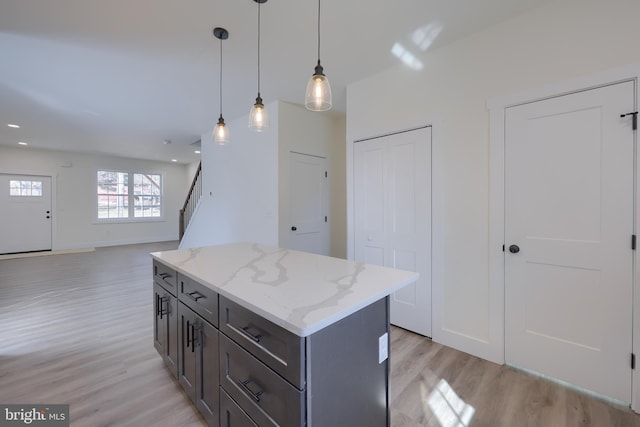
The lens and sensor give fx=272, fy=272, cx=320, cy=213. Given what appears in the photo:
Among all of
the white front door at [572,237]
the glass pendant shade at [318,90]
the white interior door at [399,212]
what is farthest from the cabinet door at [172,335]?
the white front door at [572,237]

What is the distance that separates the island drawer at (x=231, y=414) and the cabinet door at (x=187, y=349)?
0.35 meters

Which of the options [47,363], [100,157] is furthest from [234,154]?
[100,157]

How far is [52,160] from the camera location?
7.20m

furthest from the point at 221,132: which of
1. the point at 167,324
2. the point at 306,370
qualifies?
the point at 306,370

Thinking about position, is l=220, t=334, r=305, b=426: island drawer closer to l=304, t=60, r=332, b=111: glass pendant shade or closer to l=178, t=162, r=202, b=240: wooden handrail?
l=304, t=60, r=332, b=111: glass pendant shade

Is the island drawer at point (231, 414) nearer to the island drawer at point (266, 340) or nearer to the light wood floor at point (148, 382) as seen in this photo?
the island drawer at point (266, 340)

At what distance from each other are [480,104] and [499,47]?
436mm

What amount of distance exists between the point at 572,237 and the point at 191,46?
11.3ft

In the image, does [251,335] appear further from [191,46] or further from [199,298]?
[191,46]

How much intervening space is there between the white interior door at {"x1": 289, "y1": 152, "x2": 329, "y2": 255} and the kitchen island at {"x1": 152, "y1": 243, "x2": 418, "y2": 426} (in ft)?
7.11

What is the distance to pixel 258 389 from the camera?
108cm

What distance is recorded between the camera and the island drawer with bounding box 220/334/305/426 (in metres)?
0.94

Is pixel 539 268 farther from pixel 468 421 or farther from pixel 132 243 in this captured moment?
pixel 132 243

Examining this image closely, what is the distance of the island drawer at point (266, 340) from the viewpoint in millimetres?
912
